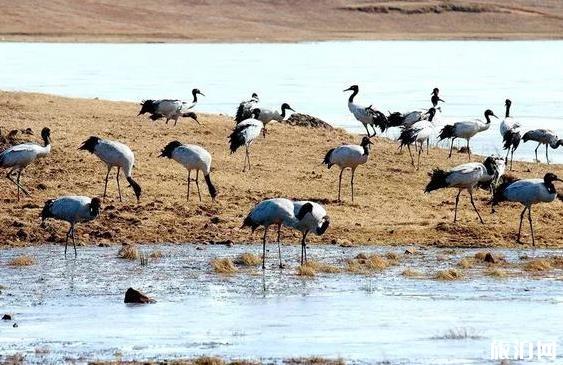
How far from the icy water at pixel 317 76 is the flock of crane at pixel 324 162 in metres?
2.79

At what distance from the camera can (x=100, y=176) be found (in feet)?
70.8

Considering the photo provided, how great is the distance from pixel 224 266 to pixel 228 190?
17.7 ft

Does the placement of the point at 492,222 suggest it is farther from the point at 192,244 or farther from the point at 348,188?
the point at 192,244

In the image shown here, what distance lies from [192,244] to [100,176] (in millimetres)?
3998

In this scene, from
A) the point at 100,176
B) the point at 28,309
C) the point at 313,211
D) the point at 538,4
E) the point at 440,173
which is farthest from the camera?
the point at 538,4

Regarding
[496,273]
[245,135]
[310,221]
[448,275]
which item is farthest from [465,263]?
[245,135]

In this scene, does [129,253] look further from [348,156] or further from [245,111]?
[245,111]

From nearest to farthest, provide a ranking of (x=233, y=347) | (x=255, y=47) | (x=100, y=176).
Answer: (x=233, y=347), (x=100, y=176), (x=255, y=47)

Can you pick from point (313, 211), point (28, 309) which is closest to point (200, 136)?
point (313, 211)

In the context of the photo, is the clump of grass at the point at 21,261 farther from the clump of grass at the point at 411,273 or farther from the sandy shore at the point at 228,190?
the clump of grass at the point at 411,273

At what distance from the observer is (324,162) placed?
21547mm

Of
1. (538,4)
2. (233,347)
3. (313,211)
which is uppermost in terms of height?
(538,4)

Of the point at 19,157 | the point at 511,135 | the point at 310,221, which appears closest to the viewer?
the point at 310,221

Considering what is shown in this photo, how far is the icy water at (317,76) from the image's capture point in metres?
38.8
